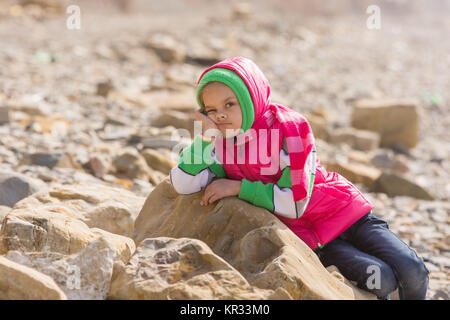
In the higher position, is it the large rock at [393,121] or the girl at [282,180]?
the girl at [282,180]

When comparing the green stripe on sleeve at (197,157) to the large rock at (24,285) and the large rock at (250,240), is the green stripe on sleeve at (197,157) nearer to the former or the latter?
the large rock at (250,240)

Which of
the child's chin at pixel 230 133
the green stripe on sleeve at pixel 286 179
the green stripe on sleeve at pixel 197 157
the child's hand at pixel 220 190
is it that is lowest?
the child's hand at pixel 220 190

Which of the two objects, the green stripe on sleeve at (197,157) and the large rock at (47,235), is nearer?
the large rock at (47,235)

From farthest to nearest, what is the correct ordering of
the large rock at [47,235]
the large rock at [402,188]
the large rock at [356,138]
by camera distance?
the large rock at [356,138] → the large rock at [402,188] → the large rock at [47,235]

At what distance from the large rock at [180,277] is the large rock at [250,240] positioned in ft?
0.38

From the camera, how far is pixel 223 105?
291cm

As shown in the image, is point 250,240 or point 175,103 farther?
point 175,103

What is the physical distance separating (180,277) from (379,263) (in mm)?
1189

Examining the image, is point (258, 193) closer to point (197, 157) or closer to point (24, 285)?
point (197, 157)

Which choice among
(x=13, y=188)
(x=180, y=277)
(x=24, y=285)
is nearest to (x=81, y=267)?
(x=24, y=285)

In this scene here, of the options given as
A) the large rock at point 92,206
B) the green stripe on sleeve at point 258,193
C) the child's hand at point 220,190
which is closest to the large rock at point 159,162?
the large rock at point 92,206

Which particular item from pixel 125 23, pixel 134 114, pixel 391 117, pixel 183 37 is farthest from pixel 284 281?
pixel 125 23

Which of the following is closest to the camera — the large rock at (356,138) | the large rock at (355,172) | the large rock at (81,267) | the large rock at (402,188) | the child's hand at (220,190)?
the large rock at (81,267)

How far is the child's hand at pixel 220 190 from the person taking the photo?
2996 millimetres
